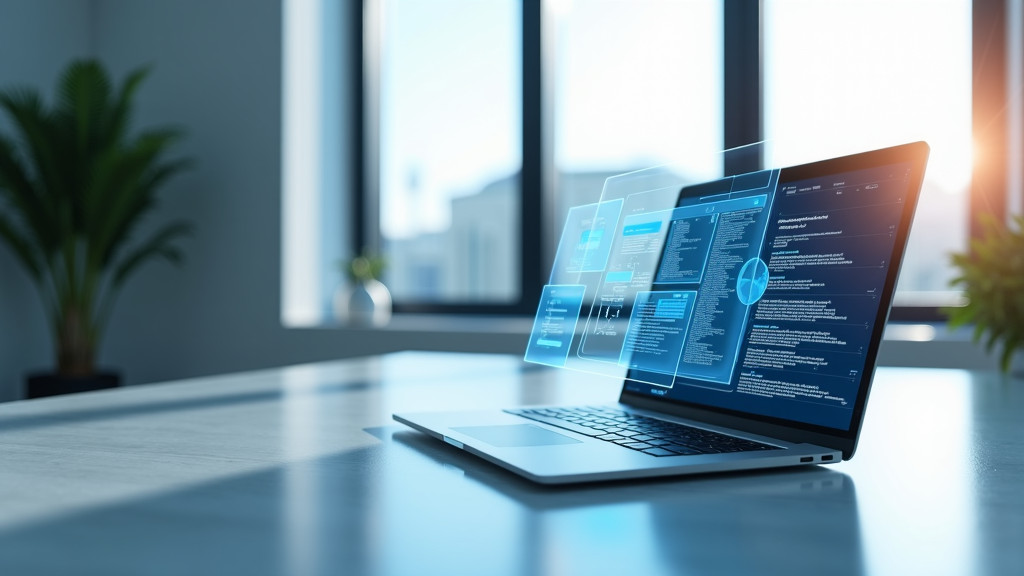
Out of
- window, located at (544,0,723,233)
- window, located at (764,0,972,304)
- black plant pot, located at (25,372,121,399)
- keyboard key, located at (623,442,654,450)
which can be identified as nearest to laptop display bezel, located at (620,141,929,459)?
keyboard key, located at (623,442,654,450)

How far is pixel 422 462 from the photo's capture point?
68cm

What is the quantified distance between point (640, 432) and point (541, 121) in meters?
2.72

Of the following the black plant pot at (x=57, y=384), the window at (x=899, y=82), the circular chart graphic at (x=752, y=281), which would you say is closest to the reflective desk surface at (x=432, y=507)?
the circular chart graphic at (x=752, y=281)

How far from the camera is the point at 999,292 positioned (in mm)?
1447

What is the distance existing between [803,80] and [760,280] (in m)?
2.48

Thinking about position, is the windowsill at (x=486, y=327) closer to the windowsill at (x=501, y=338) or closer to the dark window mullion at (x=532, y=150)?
the windowsill at (x=501, y=338)

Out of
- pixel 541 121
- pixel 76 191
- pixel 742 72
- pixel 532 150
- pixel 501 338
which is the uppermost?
pixel 742 72

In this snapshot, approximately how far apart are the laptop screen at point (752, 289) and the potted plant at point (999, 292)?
87 cm

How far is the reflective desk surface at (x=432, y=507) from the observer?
427 millimetres

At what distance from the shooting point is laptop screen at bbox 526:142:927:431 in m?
0.64

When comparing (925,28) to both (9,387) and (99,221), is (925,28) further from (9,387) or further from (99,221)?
(9,387)

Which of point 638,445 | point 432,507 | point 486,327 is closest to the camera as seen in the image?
point 432,507

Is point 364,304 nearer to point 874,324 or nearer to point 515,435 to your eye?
point 515,435

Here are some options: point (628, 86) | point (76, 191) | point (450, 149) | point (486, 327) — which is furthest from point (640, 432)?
point (76, 191)
